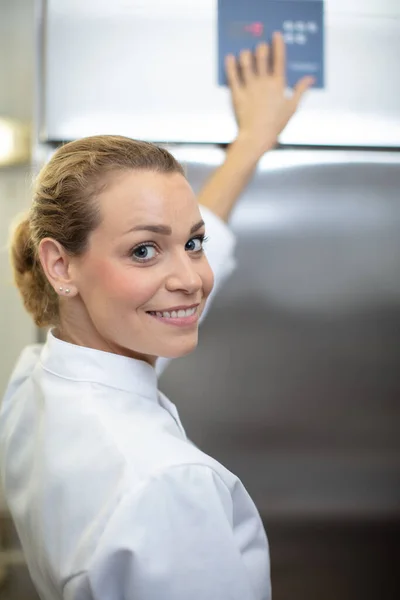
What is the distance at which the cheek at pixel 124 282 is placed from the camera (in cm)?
71

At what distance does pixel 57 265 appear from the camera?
0.76m

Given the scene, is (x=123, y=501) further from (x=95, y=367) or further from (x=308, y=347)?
(x=308, y=347)

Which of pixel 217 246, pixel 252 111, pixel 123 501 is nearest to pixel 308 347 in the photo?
pixel 217 246

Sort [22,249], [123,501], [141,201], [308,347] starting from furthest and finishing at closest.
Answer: [308,347] < [22,249] < [141,201] < [123,501]

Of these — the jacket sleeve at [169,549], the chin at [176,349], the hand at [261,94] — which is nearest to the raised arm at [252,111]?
the hand at [261,94]

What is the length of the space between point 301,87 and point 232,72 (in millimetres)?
133

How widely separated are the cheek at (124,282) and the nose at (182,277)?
2cm

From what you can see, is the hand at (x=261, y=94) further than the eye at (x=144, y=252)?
Yes

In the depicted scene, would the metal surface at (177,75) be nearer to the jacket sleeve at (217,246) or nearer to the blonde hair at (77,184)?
the jacket sleeve at (217,246)

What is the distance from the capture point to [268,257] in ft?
3.97

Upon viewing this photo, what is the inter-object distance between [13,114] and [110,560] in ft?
2.88

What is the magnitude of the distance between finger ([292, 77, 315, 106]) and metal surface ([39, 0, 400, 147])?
2cm

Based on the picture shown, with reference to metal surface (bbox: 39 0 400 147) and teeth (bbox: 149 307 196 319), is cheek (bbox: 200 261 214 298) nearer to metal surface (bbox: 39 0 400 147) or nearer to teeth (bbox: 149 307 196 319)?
teeth (bbox: 149 307 196 319)

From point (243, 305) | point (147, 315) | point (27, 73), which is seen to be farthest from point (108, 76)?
point (147, 315)
